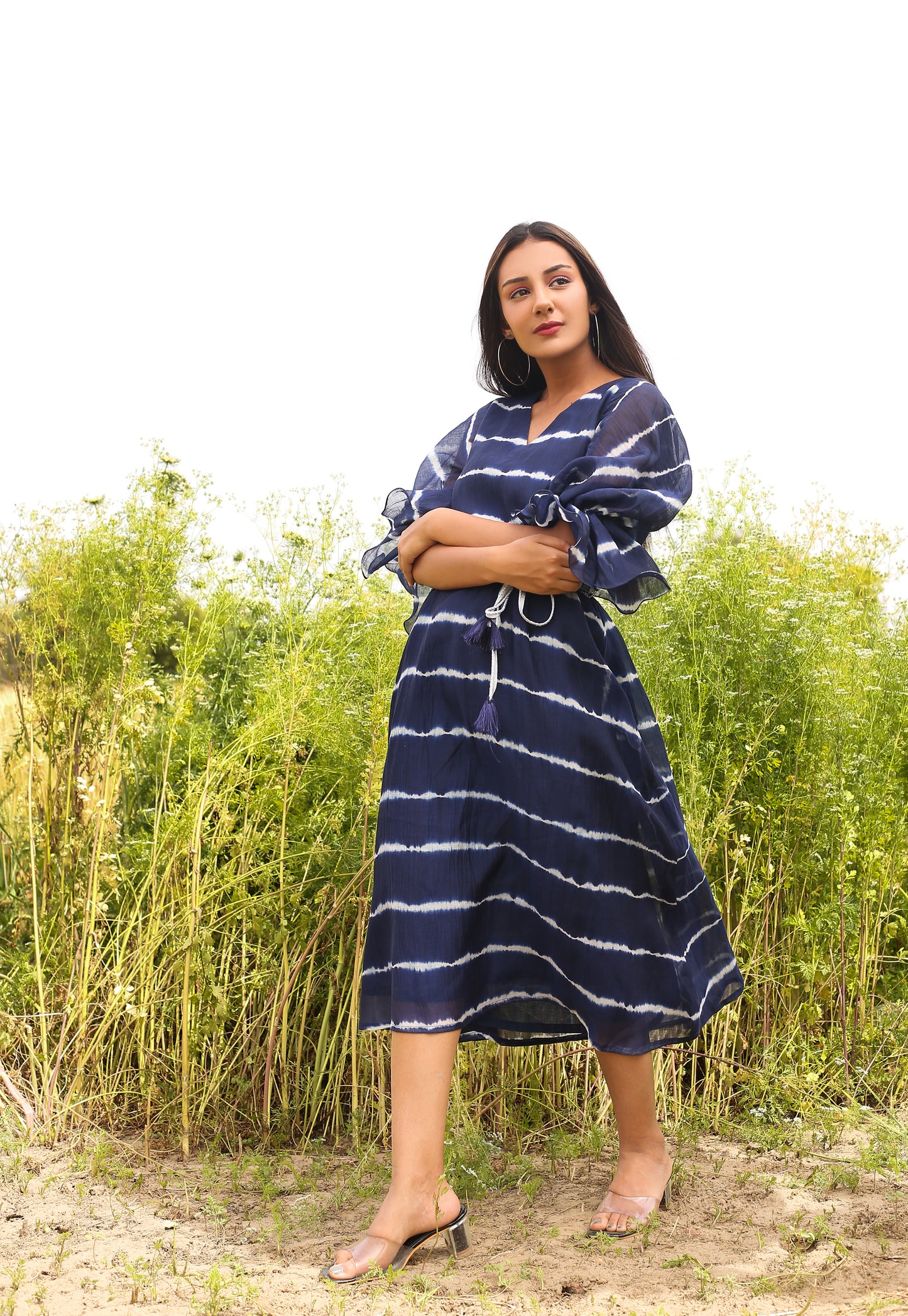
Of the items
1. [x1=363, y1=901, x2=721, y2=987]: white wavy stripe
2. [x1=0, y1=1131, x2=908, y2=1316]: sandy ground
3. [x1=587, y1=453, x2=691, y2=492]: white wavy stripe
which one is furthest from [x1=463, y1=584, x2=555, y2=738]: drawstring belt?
[x1=0, y1=1131, x2=908, y2=1316]: sandy ground

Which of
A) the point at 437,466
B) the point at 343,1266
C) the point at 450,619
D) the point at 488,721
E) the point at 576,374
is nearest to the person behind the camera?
the point at 343,1266

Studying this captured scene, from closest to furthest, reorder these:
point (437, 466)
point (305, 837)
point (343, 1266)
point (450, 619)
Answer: point (343, 1266), point (450, 619), point (437, 466), point (305, 837)

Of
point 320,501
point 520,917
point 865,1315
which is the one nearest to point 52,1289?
point 520,917

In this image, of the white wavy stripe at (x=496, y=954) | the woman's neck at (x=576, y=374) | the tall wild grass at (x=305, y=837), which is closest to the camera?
the white wavy stripe at (x=496, y=954)

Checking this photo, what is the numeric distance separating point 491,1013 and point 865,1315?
72cm

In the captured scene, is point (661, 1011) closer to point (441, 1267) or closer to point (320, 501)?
point (441, 1267)

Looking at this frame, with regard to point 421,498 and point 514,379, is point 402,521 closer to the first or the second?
point 421,498

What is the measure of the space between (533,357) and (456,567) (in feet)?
1.76

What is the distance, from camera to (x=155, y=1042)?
8.53ft

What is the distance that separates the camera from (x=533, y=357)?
221 cm

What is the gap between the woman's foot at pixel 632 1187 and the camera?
191 cm

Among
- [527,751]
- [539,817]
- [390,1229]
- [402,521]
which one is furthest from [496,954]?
[402,521]

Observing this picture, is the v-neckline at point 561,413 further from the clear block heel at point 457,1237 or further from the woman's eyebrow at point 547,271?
the clear block heel at point 457,1237

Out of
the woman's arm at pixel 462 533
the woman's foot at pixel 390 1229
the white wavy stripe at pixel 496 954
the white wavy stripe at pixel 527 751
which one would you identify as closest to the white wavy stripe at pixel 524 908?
the white wavy stripe at pixel 496 954
